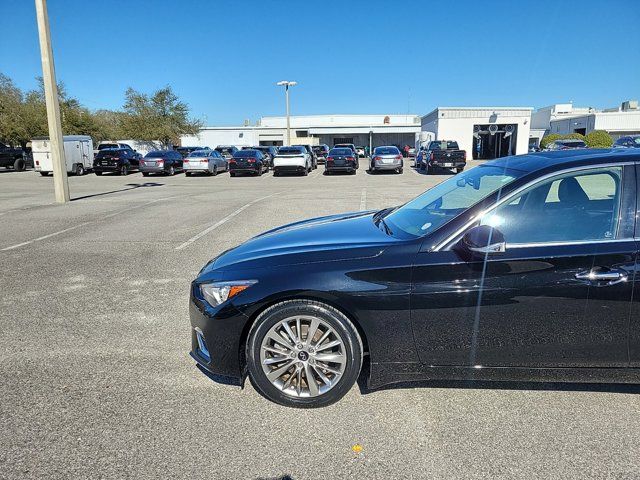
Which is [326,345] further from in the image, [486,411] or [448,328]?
[486,411]

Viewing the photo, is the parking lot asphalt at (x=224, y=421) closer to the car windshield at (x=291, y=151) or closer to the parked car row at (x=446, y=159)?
the car windshield at (x=291, y=151)

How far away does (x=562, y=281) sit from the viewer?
290 cm

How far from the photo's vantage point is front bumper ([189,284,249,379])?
10.3 feet

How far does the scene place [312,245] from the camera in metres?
3.38

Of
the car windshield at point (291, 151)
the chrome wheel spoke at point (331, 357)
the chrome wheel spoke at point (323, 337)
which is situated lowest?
the chrome wheel spoke at point (331, 357)

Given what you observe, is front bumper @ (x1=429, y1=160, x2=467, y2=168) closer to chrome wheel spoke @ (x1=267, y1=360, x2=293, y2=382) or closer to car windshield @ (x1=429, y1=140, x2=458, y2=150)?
car windshield @ (x1=429, y1=140, x2=458, y2=150)

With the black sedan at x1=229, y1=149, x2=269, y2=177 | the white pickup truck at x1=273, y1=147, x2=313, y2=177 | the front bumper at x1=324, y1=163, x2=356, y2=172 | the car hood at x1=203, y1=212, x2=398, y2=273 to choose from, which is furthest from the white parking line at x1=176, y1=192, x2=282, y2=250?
the front bumper at x1=324, y1=163, x2=356, y2=172

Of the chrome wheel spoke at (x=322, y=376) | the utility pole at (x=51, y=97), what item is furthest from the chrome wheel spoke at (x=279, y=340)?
the utility pole at (x=51, y=97)

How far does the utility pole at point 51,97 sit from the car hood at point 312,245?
43.2 ft

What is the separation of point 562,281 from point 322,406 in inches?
66.6

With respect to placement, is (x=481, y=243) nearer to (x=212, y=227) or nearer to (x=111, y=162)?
(x=212, y=227)

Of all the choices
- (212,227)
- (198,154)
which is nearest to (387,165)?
(198,154)

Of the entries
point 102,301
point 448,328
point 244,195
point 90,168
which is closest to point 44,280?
point 102,301

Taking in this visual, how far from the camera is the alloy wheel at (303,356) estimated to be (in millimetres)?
3104
